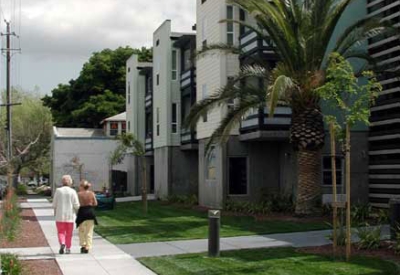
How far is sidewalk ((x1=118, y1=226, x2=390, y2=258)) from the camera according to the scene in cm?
1507

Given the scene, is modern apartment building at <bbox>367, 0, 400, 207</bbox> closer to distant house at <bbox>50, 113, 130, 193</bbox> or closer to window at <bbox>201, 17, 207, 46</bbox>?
window at <bbox>201, 17, 207, 46</bbox>

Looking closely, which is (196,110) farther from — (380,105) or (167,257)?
(167,257)

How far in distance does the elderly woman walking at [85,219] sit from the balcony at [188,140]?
726 inches

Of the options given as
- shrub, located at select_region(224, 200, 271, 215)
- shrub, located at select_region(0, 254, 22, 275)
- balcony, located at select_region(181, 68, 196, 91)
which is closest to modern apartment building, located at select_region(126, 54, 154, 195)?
balcony, located at select_region(181, 68, 196, 91)

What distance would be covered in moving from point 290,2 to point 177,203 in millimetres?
15393

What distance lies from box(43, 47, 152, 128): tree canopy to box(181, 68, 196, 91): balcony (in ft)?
98.3

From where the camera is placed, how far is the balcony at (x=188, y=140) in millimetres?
34725

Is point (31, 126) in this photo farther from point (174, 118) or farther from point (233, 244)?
point (233, 244)

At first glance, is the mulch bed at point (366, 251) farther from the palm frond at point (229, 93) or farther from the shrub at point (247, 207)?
the shrub at point (247, 207)

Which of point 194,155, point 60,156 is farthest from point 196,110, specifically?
point 60,156

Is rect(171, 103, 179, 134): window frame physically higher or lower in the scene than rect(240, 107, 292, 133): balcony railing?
higher

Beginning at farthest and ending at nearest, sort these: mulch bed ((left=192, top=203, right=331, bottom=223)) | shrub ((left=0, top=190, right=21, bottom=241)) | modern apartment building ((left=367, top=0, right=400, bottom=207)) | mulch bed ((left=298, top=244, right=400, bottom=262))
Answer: modern apartment building ((left=367, top=0, right=400, bottom=207))
mulch bed ((left=192, top=203, right=331, bottom=223))
shrub ((left=0, top=190, right=21, bottom=241))
mulch bed ((left=298, top=244, right=400, bottom=262))

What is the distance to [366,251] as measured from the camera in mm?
13844

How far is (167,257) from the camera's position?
46.0ft
